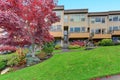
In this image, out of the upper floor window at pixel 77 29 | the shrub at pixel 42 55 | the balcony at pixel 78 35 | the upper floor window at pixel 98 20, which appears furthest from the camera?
the upper floor window at pixel 98 20

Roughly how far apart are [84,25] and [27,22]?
112ft

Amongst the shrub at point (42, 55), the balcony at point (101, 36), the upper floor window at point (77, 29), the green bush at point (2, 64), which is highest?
the upper floor window at point (77, 29)

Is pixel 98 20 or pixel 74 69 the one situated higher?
pixel 98 20

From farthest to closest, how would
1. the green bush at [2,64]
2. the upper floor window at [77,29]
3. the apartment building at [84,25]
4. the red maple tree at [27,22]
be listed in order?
1. the upper floor window at [77,29]
2. the apartment building at [84,25]
3. the green bush at [2,64]
4. the red maple tree at [27,22]

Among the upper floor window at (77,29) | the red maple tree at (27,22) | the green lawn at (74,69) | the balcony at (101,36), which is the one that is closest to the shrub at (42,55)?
the red maple tree at (27,22)

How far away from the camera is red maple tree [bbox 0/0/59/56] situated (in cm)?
2178

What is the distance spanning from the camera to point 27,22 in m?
23.0

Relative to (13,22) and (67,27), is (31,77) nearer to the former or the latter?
(13,22)

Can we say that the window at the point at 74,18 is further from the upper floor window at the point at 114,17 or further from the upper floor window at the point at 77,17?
the upper floor window at the point at 114,17

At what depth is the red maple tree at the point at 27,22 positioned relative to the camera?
21781mm

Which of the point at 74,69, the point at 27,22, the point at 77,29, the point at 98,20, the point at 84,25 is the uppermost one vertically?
the point at 98,20

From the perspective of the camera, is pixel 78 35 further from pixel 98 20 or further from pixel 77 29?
pixel 98 20

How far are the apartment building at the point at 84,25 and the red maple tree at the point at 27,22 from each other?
2829 centimetres

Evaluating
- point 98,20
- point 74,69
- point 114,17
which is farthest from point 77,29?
point 74,69
